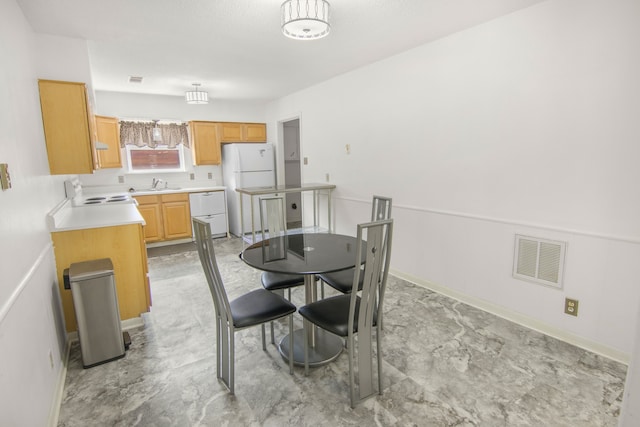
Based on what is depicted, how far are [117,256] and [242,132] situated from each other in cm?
389

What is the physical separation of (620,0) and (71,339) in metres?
4.38

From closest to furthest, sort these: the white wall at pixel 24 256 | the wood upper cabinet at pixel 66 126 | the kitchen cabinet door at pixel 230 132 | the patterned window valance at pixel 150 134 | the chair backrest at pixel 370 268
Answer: the white wall at pixel 24 256 < the chair backrest at pixel 370 268 < the wood upper cabinet at pixel 66 126 < the patterned window valance at pixel 150 134 < the kitchen cabinet door at pixel 230 132

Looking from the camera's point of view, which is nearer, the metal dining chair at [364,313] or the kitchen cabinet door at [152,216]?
the metal dining chair at [364,313]

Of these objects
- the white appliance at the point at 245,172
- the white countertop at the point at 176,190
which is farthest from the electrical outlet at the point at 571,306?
the white countertop at the point at 176,190

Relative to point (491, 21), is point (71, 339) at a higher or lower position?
lower

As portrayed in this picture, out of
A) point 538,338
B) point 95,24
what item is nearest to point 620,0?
point 538,338

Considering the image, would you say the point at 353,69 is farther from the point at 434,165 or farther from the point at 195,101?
the point at 195,101

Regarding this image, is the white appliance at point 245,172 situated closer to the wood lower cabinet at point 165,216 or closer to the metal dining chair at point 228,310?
the wood lower cabinet at point 165,216

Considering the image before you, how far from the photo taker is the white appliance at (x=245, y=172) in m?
5.64

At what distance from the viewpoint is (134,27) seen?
2.63 m

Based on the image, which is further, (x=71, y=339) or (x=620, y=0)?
(x=71, y=339)

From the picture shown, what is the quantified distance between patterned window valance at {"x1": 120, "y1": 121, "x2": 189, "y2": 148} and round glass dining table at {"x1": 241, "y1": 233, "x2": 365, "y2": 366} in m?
3.94

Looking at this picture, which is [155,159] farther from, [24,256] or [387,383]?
[387,383]

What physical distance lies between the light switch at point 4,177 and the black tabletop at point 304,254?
1222 millimetres
